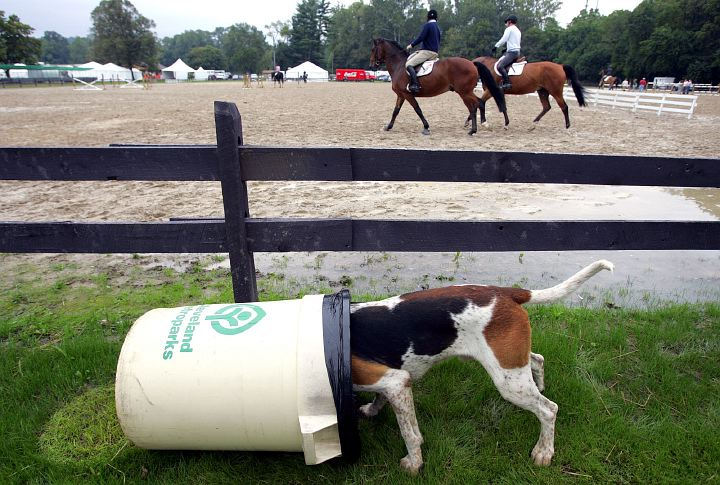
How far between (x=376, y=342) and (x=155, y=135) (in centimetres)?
1227

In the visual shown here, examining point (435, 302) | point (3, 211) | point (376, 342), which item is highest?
point (435, 302)

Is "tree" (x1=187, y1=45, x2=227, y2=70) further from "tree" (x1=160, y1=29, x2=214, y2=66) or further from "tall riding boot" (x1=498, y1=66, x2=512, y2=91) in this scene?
"tall riding boot" (x1=498, y1=66, x2=512, y2=91)

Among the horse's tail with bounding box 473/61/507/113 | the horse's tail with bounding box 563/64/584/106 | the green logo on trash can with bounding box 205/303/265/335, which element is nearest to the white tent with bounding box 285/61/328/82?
the horse's tail with bounding box 563/64/584/106

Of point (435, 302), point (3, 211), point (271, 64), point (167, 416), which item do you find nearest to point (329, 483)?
point (167, 416)

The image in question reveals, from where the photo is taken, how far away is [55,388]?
296cm

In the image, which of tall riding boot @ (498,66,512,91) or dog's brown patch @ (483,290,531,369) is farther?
tall riding boot @ (498,66,512,91)

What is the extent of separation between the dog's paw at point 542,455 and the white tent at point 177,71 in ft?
298

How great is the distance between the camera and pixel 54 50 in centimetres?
18062

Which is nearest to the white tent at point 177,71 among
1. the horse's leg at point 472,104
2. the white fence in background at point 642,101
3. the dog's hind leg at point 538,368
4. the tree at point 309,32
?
the tree at point 309,32

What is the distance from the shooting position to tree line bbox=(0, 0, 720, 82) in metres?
61.0

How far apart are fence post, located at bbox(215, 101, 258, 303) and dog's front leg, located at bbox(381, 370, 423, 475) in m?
1.36

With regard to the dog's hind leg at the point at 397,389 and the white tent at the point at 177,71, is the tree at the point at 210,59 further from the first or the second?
the dog's hind leg at the point at 397,389

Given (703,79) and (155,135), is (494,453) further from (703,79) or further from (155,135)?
(703,79)

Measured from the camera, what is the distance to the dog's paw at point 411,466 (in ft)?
7.88
